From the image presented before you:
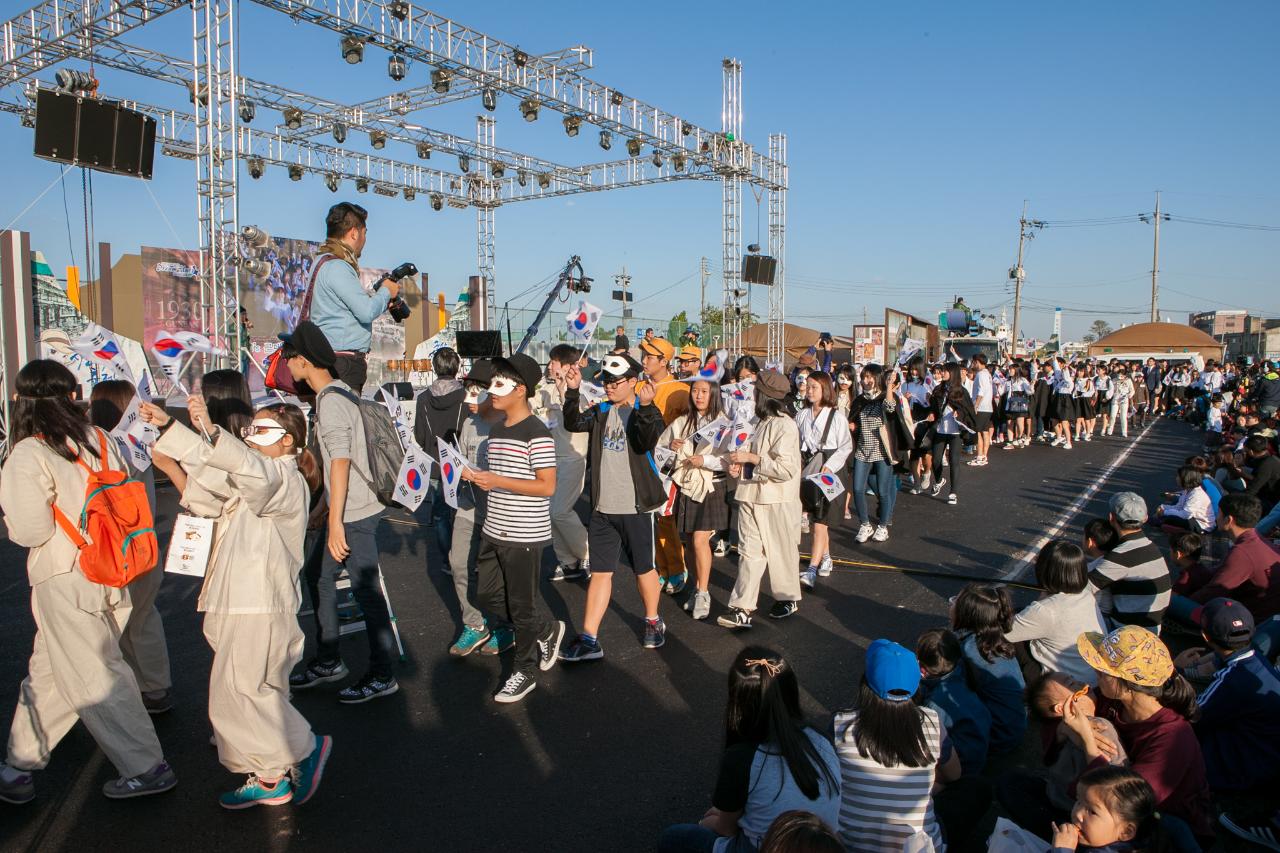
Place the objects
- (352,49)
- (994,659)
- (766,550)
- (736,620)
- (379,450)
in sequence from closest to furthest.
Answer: (994,659)
(379,450)
(736,620)
(766,550)
(352,49)

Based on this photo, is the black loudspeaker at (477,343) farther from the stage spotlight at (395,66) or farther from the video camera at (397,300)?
the stage spotlight at (395,66)

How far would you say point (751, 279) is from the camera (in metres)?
22.5

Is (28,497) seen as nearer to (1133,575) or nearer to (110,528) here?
(110,528)

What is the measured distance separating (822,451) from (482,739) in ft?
13.6

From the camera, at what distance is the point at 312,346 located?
4.17 meters

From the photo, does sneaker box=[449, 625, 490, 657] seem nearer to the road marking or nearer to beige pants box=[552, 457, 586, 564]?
beige pants box=[552, 457, 586, 564]

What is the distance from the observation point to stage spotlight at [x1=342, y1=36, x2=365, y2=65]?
15039mm

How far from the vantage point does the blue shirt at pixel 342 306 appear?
4.67m

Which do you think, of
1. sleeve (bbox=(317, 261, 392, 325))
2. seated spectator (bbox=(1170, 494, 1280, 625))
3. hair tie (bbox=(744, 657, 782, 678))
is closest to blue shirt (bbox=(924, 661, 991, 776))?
hair tie (bbox=(744, 657, 782, 678))

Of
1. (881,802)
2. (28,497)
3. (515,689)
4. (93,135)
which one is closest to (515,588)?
(515,689)

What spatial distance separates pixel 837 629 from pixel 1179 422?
23.9 metres

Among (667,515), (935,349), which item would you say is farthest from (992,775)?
(935,349)

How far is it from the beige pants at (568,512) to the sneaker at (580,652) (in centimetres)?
139

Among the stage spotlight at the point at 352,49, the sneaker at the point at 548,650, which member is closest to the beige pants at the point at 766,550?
the sneaker at the point at 548,650
